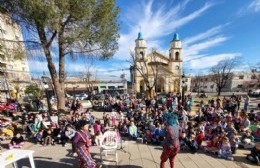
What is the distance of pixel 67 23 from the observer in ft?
39.1

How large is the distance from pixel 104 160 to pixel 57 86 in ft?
30.0

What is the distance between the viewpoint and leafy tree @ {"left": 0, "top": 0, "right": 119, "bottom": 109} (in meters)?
9.85

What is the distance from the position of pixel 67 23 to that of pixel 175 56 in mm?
44466

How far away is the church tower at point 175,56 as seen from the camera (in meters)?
49.8

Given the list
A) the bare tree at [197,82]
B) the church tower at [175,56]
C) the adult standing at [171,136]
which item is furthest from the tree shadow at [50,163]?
the bare tree at [197,82]

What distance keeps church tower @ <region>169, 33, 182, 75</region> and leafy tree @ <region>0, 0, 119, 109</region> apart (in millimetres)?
38496

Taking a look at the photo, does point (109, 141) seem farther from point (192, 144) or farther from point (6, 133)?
point (6, 133)

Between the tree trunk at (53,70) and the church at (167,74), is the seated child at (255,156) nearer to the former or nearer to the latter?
the tree trunk at (53,70)

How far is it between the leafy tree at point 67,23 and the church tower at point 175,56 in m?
38.5

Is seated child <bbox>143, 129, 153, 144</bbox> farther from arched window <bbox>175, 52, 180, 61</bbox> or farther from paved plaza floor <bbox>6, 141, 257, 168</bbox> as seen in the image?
arched window <bbox>175, 52, 180, 61</bbox>

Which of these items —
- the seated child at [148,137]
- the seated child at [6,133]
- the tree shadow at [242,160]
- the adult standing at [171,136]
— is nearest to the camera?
the adult standing at [171,136]

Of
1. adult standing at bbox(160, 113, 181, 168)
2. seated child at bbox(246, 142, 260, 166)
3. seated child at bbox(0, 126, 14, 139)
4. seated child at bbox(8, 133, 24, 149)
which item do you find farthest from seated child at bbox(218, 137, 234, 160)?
seated child at bbox(0, 126, 14, 139)

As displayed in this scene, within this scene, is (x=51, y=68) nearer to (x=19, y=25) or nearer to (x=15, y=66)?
(x=19, y=25)

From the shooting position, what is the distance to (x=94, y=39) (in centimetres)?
1347
